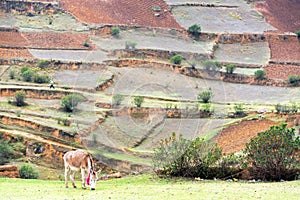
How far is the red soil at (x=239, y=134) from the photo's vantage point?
168ft

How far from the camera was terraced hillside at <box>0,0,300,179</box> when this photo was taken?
4900 cm

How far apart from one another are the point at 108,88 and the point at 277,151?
3336cm

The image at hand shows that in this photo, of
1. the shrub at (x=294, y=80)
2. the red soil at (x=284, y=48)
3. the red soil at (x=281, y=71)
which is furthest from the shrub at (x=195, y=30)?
the shrub at (x=294, y=80)

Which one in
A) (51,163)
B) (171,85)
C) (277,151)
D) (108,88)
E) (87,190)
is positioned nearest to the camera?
(87,190)

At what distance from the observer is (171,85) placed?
2101 inches

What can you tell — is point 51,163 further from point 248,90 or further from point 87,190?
point 248,90

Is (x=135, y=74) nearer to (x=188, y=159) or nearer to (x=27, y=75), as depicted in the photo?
(x=188, y=159)

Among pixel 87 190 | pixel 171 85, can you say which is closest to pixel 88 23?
pixel 171 85

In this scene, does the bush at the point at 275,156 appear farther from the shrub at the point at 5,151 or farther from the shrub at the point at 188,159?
the shrub at the point at 5,151

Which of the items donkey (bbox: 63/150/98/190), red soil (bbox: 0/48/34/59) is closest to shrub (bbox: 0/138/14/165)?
donkey (bbox: 63/150/98/190)

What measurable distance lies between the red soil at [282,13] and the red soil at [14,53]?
32792mm

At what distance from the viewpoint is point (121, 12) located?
314 feet

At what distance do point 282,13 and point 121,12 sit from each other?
21.3 metres

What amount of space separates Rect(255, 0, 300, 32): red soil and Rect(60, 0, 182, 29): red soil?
495 inches
